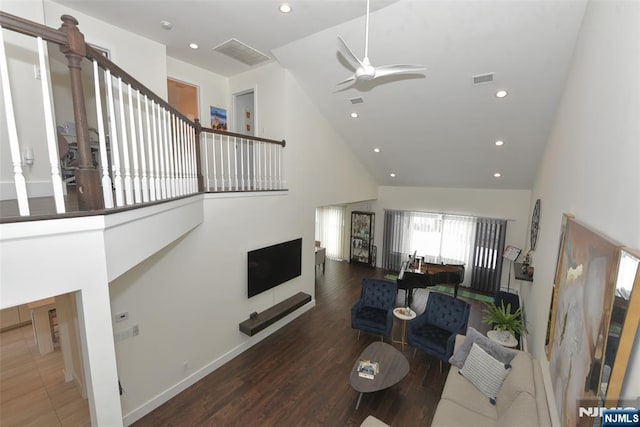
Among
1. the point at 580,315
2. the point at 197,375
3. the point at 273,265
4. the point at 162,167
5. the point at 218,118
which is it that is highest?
the point at 218,118

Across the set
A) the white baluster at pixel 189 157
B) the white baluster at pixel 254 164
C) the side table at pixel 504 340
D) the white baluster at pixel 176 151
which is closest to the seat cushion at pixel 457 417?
the side table at pixel 504 340

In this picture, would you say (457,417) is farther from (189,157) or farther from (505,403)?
(189,157)

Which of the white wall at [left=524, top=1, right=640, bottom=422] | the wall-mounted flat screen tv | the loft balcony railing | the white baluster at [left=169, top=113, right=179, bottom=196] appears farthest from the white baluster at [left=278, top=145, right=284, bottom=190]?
the white wall at [left=524, top=1, right=640, bottom=422]

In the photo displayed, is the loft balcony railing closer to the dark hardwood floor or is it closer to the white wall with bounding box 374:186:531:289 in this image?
the dark hardwood floor

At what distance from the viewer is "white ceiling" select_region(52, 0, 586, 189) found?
3.25m

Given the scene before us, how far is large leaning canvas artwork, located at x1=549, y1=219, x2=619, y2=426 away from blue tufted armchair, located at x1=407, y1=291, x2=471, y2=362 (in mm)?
1903

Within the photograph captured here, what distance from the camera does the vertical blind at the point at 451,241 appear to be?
7434 mm

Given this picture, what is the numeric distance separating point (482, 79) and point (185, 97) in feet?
18.4

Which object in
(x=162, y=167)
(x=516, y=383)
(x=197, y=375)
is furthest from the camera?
(x=197, y=375)

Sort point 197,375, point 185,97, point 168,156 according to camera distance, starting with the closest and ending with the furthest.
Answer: point 168,156
point 197,375
point 185,97

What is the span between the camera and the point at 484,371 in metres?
3.28

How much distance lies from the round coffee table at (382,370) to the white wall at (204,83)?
210 inches

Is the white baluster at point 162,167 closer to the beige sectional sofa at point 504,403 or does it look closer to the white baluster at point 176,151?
the white baluster at point 176,151

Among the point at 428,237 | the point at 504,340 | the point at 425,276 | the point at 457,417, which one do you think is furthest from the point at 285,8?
the point at 428,237
